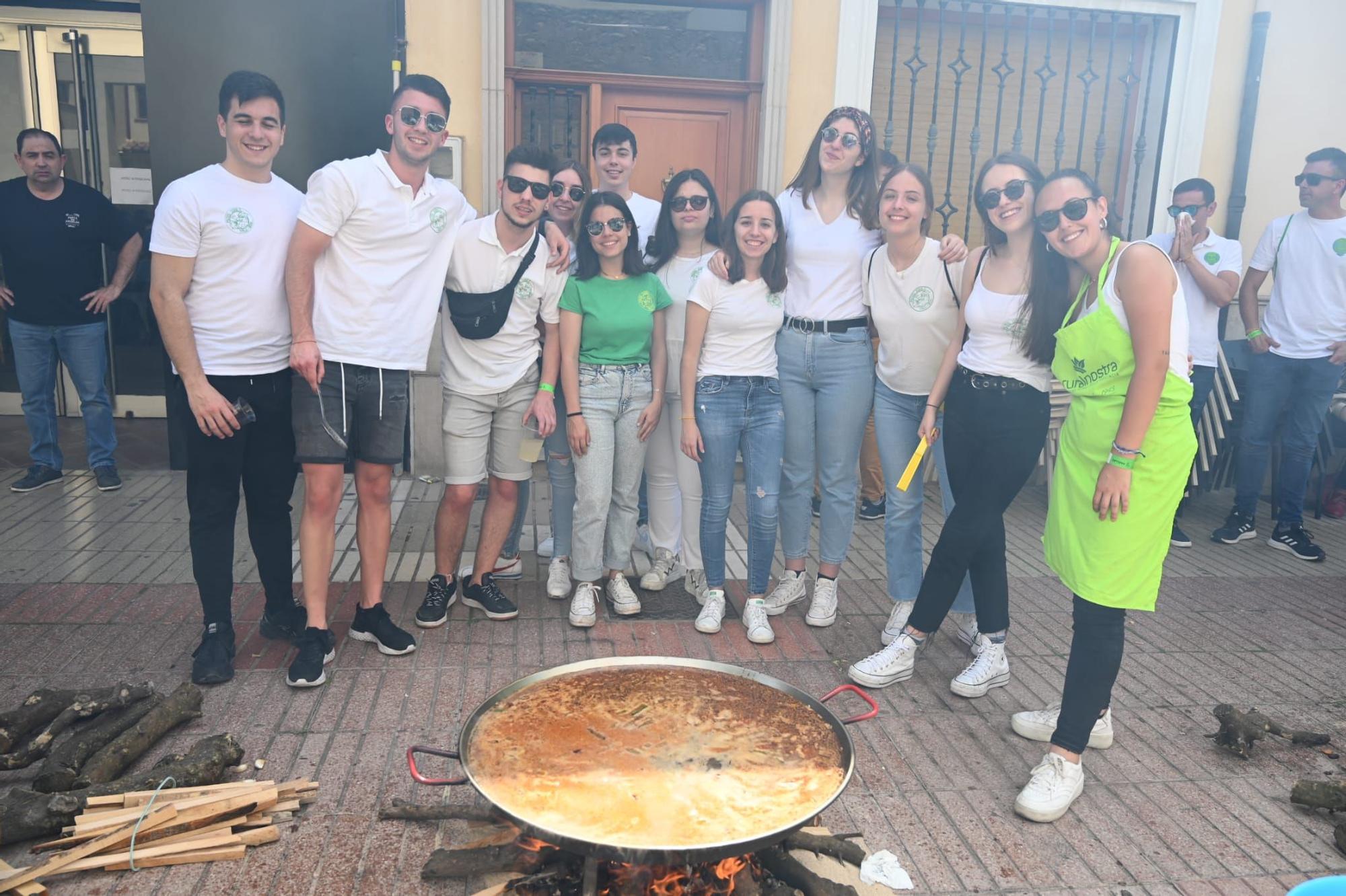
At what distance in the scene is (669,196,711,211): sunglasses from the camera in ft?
14.0

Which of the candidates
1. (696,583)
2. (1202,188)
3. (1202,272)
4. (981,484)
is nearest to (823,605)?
(696,583)

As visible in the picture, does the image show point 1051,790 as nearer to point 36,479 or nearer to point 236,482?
point 236,482

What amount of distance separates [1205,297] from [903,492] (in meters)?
3.32

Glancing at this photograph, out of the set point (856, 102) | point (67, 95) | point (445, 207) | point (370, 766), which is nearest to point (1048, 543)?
point (370, 766)

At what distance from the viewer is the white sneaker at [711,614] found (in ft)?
14.5

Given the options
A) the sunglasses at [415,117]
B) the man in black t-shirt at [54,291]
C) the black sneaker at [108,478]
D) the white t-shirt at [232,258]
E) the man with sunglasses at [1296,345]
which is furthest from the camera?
the black sneaker at [108,478]

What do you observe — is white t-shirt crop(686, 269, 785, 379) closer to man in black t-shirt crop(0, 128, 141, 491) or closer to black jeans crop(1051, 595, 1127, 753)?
black jeans crop(1051, 595, 1127, 753)

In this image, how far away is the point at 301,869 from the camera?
2646 mm

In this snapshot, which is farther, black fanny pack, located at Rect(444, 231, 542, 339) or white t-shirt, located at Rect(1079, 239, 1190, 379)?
black fanny pack, located at Rect(444, 231, 542, 339)

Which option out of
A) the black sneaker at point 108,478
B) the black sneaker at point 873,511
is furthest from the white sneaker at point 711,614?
the black sneaker at point 108,478

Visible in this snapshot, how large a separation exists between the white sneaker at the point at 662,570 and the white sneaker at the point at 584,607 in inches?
15.7

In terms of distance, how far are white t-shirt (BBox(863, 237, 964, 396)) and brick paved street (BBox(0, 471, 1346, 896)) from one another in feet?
4.16

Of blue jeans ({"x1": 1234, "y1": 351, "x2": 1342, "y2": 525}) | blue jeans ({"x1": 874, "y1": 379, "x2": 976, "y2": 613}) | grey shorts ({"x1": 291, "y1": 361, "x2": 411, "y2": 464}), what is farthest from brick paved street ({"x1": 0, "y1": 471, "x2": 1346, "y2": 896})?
grey shorts ({"x1": 291, "y1": 361, "x2": 411, "y2": 464})

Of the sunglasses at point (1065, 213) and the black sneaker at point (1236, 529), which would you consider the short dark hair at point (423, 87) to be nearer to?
the sunglasses at point (1065, 213)
